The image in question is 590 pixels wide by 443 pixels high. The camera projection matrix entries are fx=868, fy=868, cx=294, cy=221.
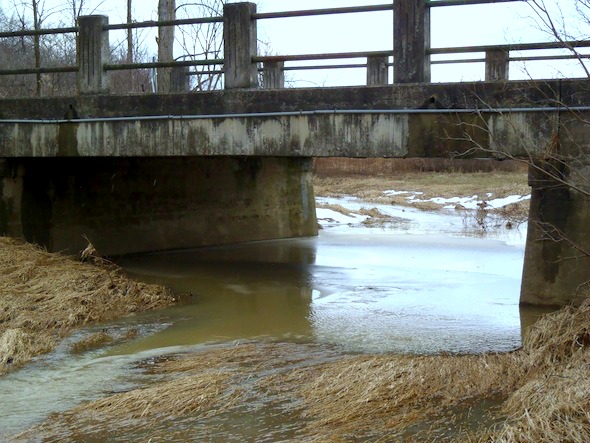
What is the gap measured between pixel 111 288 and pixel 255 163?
27.6ft

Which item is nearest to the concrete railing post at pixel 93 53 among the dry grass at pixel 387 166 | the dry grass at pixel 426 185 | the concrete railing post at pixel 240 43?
the concrete railing post at pixel 240 43

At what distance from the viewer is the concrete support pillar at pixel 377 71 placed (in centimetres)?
1880

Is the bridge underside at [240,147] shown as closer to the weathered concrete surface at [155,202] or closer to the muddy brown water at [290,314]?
the weathered concrete surface at [155,202]

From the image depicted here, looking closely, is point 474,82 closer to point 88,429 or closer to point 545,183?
point 545,183

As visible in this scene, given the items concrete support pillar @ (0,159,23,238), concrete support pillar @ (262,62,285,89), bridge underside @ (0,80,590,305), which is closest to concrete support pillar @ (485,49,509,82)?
bridge underside @ (0,80,590,305)

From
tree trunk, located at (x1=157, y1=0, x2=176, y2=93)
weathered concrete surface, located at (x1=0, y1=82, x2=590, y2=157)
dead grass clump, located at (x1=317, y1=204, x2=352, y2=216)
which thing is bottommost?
dead grass clump, located at (x1=317, y1=204, x2=352, y2=216)

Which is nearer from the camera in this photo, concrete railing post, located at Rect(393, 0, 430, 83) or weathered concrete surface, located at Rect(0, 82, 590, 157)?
weathered concrete surface, located at Rect(0, 82, 590, 157)

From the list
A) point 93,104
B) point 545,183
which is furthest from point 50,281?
point 545,183

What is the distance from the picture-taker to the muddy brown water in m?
7.64

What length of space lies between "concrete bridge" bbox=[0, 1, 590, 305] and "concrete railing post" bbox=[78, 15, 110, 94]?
2cm

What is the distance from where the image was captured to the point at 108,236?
17219 mm

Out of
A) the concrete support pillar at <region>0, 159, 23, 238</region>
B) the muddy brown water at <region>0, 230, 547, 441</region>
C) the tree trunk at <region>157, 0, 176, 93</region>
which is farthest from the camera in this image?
A: the tree trunk at <region>157, 0, 176, 93</region>

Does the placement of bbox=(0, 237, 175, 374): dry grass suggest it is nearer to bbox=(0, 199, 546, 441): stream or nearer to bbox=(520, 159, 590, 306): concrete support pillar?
bbox=(0, 199, 546, 441): stream

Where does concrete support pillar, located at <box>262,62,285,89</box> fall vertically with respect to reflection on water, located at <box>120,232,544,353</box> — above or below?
above
